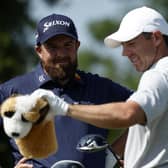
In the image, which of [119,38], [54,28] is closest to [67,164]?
[54,28]

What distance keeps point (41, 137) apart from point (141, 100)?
2.36 feet

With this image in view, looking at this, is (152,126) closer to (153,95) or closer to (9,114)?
(153,95)

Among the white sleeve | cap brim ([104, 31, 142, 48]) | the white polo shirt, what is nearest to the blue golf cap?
cap brim ([104, 31, 142, 48])

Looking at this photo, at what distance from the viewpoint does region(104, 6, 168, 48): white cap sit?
7.36 metres

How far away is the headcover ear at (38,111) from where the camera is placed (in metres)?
6.70

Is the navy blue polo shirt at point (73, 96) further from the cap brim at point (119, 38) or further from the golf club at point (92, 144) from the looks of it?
the cap brim at point (119, 38)

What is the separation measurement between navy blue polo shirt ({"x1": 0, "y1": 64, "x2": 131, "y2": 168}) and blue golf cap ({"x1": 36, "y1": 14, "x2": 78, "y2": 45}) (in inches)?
12.5

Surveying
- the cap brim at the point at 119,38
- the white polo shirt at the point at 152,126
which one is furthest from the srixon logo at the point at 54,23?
the white polo shirt at the point at 152,126

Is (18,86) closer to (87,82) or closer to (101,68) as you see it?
(87,82)

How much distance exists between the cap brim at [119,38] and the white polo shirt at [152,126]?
0.27 m

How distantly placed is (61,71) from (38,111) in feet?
5.96

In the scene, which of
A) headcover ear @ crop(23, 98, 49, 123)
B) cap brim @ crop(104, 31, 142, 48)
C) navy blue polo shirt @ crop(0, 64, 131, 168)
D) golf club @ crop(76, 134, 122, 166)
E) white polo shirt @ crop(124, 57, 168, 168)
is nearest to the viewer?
headcover ear @ crop(23, 98, 49, 123)

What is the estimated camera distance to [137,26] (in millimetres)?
7398

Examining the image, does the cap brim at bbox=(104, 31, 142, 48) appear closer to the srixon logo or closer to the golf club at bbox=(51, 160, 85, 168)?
the srixon logo
